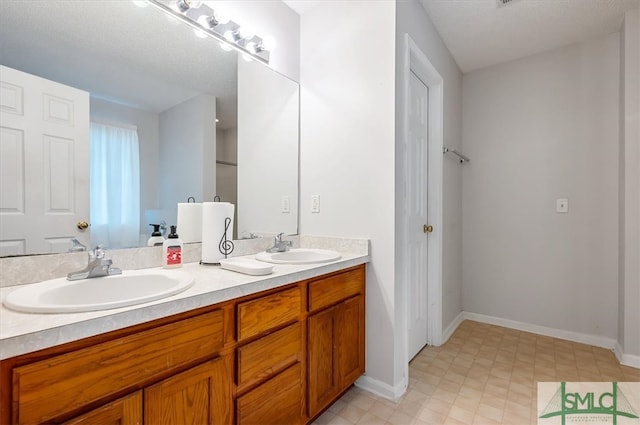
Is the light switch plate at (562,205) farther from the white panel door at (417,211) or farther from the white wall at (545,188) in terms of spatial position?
the white panel door at (417,211)

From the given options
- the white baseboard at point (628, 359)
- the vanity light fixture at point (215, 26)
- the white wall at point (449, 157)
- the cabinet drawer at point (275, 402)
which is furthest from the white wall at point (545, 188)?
the cabinet drawer at point (275, 402)

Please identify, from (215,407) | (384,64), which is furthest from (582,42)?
(215,407)

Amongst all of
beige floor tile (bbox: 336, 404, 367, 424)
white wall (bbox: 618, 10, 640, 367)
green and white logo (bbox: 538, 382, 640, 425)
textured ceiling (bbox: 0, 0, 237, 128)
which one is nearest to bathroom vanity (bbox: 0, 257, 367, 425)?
beige floor tile (bbox: 336, 404, 367, 424)

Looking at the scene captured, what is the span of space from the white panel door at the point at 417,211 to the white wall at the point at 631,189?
1278 mm

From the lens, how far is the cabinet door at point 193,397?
856 millimetres

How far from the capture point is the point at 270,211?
1976 millimetres

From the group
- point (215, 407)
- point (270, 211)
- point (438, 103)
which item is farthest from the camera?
point (438, 103)

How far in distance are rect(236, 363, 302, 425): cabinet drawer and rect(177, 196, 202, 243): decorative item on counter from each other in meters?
0.76

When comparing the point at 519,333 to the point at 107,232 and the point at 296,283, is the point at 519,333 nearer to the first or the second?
the point at 296,283

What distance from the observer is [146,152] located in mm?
1376

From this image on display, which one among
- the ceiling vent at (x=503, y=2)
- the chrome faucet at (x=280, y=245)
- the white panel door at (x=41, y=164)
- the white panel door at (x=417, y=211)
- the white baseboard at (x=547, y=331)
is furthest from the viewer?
the white baseboard at (x=547, y=331)

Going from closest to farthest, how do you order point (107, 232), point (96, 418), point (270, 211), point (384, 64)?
point (96, 418)
point (107, 232)
point (384, 64)
point (270, 211)

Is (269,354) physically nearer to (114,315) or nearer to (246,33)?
(114,315)

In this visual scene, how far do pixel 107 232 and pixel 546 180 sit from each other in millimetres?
3116
